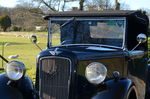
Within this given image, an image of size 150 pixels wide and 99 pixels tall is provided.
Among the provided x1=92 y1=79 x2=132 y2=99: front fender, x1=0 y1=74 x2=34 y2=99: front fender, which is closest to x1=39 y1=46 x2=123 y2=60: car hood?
x1=92 y1=79 x2=132 y2=99: front fender

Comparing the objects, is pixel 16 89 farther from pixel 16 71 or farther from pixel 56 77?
pixel 56 77

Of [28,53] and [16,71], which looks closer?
[16,71]

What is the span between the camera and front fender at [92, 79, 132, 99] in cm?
427

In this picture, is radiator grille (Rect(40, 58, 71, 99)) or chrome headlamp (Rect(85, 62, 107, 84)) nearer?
chrome headlamp (Rect(85, 62, 107, 84))

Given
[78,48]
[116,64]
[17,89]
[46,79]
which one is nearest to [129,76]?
[116,64]

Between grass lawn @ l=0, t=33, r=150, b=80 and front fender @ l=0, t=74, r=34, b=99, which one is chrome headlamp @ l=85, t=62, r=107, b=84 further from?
grass lawn @ l=0, t=33, r=150, b=80

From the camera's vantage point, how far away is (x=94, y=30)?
5336mm

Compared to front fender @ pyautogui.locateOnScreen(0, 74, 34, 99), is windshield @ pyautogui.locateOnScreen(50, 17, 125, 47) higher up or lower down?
higher up

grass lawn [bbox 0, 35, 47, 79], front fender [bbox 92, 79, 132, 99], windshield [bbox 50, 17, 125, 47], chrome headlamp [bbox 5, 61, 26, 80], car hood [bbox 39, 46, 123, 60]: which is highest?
windshield [bbox 50, 17, 125, 47]

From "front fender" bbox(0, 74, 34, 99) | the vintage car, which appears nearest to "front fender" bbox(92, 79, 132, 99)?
the vintage car

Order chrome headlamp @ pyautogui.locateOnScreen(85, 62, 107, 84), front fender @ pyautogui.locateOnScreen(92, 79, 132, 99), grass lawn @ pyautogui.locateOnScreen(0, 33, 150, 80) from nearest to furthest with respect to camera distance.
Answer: chrome headlamp @ pyautogui.locateOnScreen(85, 62, 107, 84) < front fender @ pyautogui.locateOnScreen(92, 79, 132, 99) < grass lawn @ pyautogui.locateOnScreen(0, 33, 150, 80)

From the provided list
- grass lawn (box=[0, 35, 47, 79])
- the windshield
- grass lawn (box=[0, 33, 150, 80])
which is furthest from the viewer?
grass lawn (box=[0, 35, 47, 79])

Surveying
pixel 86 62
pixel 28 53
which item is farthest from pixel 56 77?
pixel 28 53

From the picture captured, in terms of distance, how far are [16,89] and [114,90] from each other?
1.49 meters
